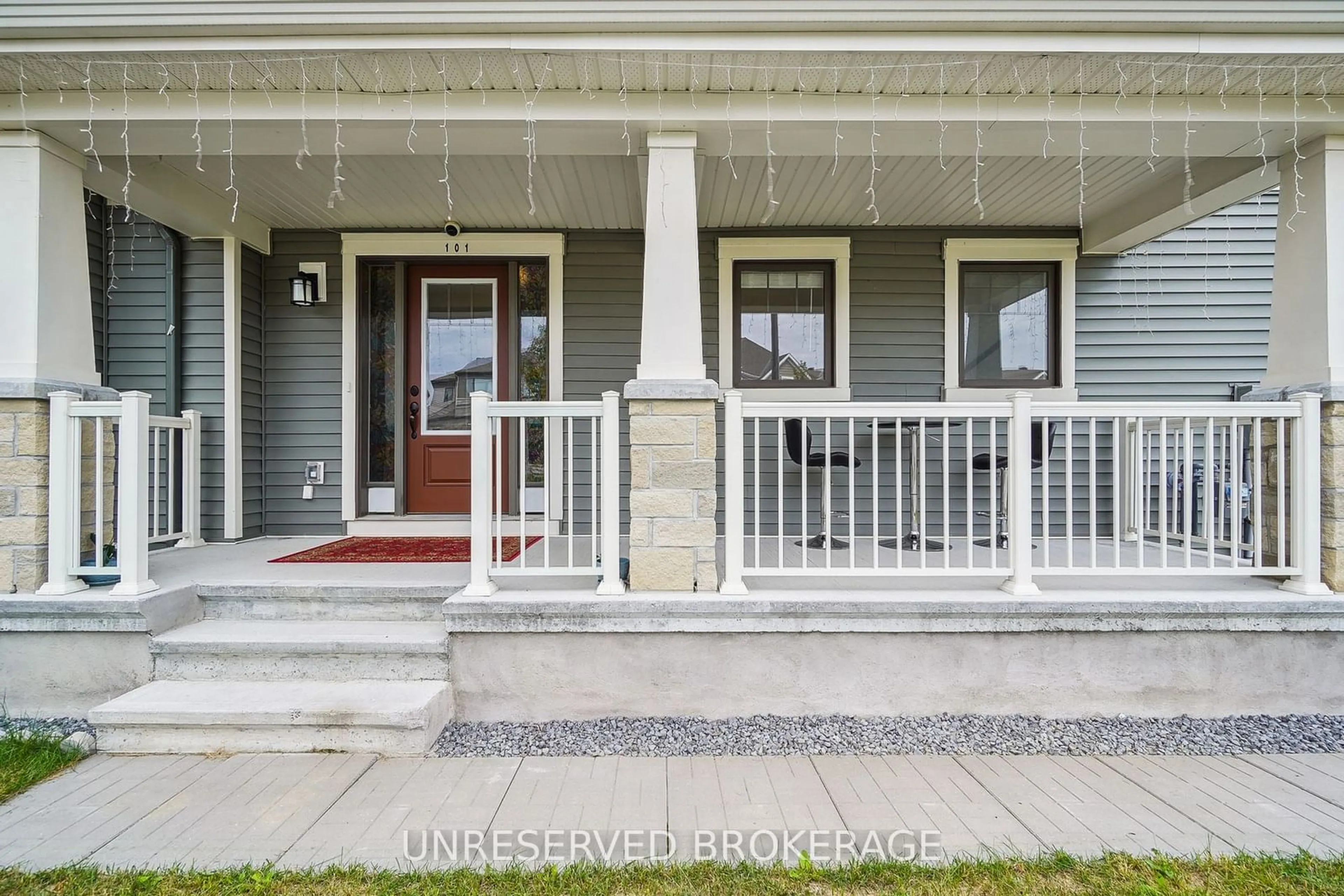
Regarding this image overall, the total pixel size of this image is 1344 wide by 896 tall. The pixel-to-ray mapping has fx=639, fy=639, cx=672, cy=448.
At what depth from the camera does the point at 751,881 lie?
173cm

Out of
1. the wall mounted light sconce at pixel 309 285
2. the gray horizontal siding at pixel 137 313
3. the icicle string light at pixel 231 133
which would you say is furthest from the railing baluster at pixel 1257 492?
the gray horizontal siding at pixel 137 313

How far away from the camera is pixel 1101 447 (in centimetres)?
471

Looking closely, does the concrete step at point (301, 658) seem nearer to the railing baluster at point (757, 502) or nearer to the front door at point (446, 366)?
the railing baluster at point (757, 502)

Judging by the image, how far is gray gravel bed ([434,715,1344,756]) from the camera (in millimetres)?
2498

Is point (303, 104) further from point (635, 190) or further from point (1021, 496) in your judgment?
point (1021, 496)

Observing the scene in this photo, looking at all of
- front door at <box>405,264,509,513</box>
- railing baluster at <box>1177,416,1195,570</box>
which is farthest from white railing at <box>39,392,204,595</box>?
railing baluster at <box>1177,416,1195,570</box>

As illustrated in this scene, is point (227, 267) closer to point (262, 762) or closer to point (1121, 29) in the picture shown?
point (262, 762)

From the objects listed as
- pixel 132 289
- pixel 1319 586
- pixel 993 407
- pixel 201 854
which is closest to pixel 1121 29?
pixel 993 407

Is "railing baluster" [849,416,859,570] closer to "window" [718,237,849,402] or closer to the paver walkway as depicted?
the paver walkway

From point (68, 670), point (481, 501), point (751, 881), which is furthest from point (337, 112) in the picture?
point (751, 881)

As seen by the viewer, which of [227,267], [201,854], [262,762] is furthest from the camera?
[227,267]

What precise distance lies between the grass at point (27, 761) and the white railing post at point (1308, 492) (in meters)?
5.02

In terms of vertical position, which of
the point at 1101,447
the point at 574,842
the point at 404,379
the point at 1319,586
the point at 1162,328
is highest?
the point at 1162,328

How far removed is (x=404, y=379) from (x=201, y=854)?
133 inches
